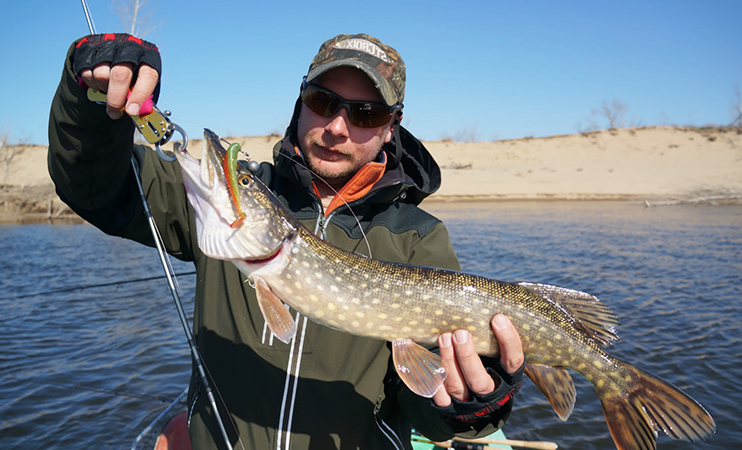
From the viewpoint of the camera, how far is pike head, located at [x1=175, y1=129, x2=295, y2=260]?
191 cm

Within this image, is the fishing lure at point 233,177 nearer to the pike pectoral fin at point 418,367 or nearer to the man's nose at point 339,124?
the man's nose at point 339,124

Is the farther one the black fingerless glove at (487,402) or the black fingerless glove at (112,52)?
the black fingerless glove at (487,402)

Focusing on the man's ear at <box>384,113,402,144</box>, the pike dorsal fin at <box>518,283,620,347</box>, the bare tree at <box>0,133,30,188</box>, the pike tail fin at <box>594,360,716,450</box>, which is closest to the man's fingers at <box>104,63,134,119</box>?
the man's ear at <box>384,113,402,144</box>

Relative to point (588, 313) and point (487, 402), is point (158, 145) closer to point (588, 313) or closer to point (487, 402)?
point (487, 402)

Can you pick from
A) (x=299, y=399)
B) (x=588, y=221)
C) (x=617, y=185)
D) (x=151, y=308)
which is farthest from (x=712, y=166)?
(x=299, y=399)

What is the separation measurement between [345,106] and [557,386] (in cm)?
178

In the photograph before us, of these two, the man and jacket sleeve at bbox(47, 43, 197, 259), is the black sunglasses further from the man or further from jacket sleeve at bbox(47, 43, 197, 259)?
jacket sleeve at bbox(47, 43, 197, 259)

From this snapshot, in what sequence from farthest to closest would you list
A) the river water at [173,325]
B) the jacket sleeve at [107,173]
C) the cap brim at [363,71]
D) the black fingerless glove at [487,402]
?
the river water at [173,325] < the cap brim at [363,71] < the black fingerless glove at [487,402] < the jacket sleeve at [107,173]

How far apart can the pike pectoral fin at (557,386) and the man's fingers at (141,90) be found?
2.05 m

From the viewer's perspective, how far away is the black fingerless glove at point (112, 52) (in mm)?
1821

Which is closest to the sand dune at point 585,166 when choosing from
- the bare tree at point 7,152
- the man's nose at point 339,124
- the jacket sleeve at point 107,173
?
the bare tree at point 7,152

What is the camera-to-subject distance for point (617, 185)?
1125 inches

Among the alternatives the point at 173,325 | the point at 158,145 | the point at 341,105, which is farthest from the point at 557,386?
the point at 173,325

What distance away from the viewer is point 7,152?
129 ft
